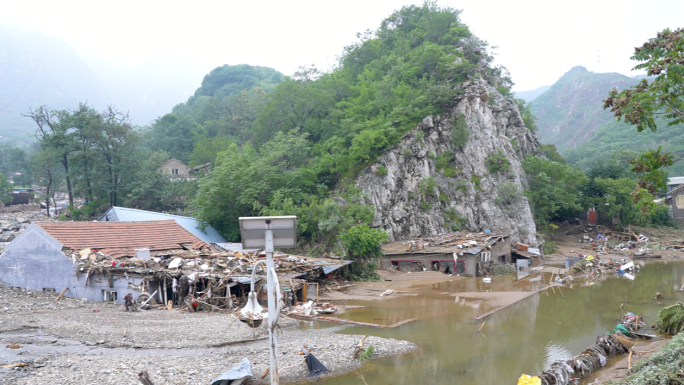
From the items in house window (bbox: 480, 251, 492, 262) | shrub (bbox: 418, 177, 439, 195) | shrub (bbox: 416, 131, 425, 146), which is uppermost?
shrub (bbox: 416, 131, 425, 146)

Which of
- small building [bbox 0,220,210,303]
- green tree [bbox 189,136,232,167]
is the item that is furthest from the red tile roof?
green tree [bbox 189,136,232,167]

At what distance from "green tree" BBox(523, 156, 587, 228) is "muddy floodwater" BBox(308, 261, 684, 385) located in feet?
51.5

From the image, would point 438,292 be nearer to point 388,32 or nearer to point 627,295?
point 627,295

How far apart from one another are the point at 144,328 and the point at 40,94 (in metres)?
201

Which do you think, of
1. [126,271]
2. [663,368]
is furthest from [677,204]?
[126,271]

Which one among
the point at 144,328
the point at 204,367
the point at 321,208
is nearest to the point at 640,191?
the point at 204,367

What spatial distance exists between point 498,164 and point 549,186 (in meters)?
7.82

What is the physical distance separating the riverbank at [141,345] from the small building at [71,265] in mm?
1365

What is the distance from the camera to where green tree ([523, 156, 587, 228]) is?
151ft

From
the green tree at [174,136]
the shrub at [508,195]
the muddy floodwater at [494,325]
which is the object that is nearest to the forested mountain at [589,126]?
the shrub at [508,195]

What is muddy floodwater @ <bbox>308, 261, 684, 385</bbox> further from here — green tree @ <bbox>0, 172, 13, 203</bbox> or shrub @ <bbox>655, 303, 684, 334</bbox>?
green tree @ <bbox>0, 172, 13, 203</bbox>

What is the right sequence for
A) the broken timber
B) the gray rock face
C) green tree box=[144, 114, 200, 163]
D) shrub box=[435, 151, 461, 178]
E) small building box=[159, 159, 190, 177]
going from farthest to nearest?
green tree box=[144, 114, 200, 163]
small building box=[159, 159, 190, 177]
shrub box=[435, 151, 461, 178]
the gray rock face
the broken timber

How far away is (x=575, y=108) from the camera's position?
12306cm

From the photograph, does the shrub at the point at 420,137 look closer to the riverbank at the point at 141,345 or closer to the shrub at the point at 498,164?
the shrub at the point at 498,164
